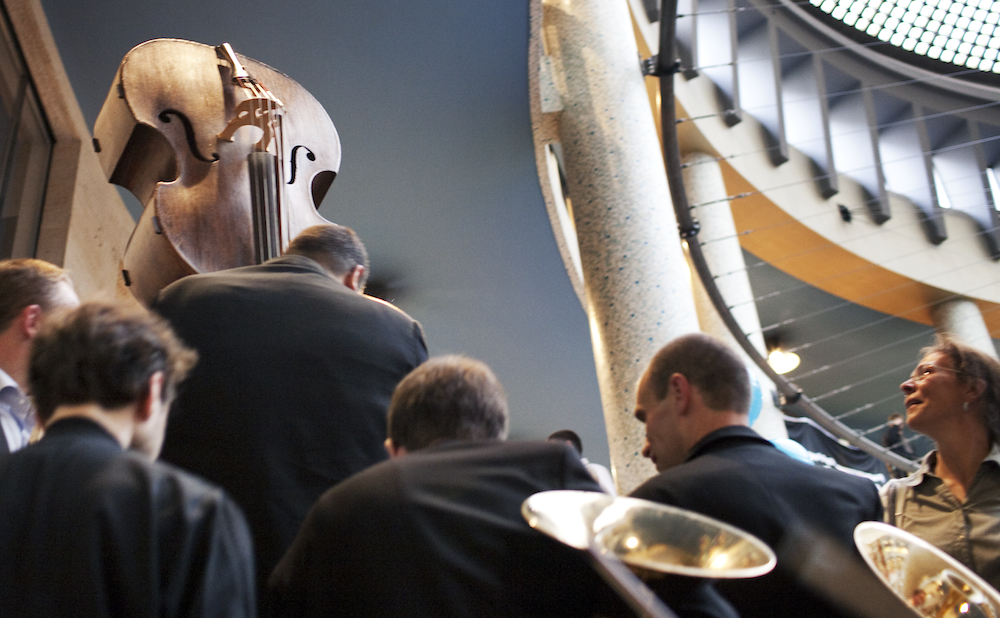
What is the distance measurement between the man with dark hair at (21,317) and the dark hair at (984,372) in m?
2.91

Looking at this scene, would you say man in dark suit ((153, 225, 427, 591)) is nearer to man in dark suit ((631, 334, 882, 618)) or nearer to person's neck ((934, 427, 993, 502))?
man in dark suit ((631, 334, 882, 618))

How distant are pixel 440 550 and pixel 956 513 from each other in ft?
6.38

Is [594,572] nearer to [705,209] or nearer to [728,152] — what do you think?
[705,209]

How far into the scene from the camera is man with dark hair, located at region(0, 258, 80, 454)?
2.52m

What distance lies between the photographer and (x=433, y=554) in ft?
5.31

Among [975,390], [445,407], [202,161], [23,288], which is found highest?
[202,161]

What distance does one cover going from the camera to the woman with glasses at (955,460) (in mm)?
2709

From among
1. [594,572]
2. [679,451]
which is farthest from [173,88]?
[594,572]

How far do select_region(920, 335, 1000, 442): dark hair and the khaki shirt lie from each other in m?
0.10

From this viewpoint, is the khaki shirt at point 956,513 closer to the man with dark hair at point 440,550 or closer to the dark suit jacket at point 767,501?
the dark suit jacket at point 767,501

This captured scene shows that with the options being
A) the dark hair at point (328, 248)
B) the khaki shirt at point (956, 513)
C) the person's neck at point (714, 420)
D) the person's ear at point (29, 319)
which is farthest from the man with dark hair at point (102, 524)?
the khaki shirt at point (956, 513)

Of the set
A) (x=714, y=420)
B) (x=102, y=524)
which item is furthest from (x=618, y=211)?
(x=102, y=524)

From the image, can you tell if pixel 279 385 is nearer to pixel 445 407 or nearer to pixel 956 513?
pixel 445 407

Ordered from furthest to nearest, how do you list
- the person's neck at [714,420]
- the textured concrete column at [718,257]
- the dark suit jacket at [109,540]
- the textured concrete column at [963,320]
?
the textured concrete column at [963,320], the textured concrete column at [718,257], the person's neck at [714,420], the dark suit jacket at [109,540]
